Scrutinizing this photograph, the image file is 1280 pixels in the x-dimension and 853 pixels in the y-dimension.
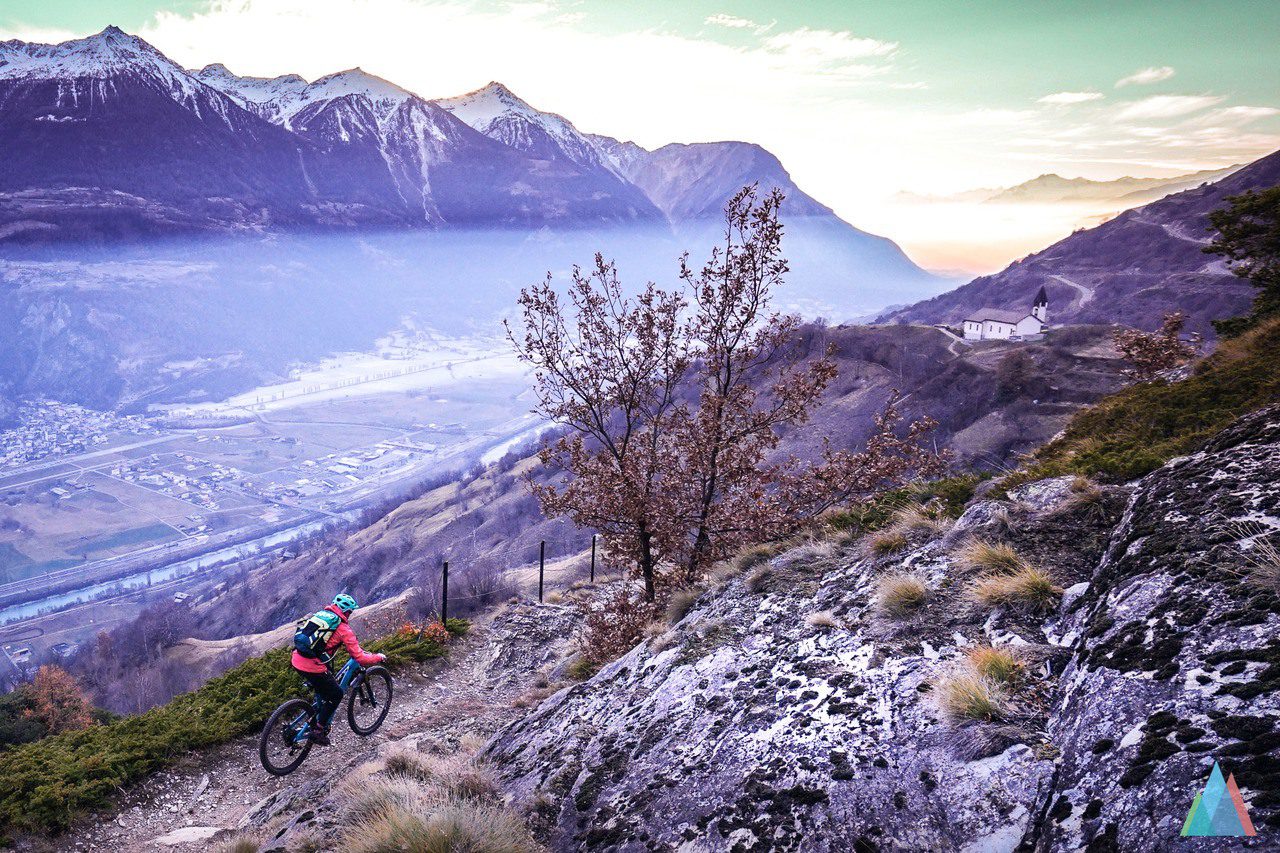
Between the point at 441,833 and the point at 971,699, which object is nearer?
the point at 971,699

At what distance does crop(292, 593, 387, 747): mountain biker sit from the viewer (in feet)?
31.7

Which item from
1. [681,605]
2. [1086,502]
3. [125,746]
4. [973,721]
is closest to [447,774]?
[681,605]

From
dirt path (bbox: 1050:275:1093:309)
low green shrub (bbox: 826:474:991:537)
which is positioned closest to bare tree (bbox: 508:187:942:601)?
low green shrub (bbox: 826:474:991:537)

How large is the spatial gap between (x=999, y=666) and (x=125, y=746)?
13274 millimetres

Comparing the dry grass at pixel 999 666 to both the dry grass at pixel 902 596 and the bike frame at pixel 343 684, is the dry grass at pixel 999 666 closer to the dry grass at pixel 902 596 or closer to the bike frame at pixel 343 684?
the dry grass at pixel 902 596

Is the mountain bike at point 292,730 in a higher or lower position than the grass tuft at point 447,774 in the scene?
lower

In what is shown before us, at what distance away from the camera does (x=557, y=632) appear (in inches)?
743

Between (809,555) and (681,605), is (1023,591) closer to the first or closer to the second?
(809,555)

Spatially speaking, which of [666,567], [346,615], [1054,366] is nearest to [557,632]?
[666,567]

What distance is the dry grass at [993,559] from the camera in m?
5.07

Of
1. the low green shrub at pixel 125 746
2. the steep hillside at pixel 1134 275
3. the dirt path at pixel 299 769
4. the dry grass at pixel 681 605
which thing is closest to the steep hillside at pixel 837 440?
the dirt path at pixel 299 769

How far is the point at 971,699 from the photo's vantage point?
3684 mm

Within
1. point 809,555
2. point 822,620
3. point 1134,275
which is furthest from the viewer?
point 1134,275

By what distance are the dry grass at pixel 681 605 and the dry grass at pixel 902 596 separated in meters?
3.40
